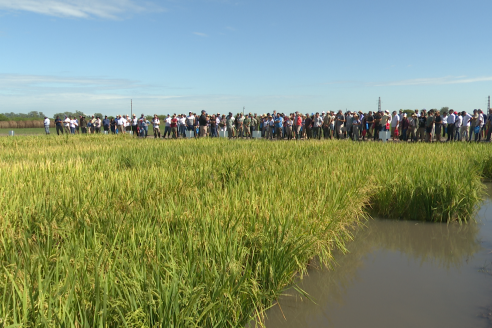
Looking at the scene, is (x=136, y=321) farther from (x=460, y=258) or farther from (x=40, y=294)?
(x=460, y=258)

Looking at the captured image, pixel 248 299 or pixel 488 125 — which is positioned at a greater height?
pixel 488 125

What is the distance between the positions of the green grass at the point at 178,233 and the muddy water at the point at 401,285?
10.5 inches

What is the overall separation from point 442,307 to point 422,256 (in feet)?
4.79

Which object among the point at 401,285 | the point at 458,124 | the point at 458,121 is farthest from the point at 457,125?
the point at 401,285

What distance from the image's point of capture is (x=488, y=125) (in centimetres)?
1716

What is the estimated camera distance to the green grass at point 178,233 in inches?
87.5

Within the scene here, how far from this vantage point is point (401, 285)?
152 inches

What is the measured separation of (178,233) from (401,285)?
2256 millimetres

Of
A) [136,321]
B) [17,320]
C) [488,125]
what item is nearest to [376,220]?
[136,321]

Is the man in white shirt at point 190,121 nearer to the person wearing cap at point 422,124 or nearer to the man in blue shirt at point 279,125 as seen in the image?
the man in blue shirt at point 279,125

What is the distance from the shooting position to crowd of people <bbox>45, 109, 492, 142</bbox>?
56.6 feet

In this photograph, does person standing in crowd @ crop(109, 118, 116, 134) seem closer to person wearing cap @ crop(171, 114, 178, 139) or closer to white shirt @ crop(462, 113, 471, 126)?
person wearing cap @ crop(171, 114, 178, 139)

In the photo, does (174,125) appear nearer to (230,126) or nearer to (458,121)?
(230,126)

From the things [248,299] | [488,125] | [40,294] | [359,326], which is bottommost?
[359,326]
